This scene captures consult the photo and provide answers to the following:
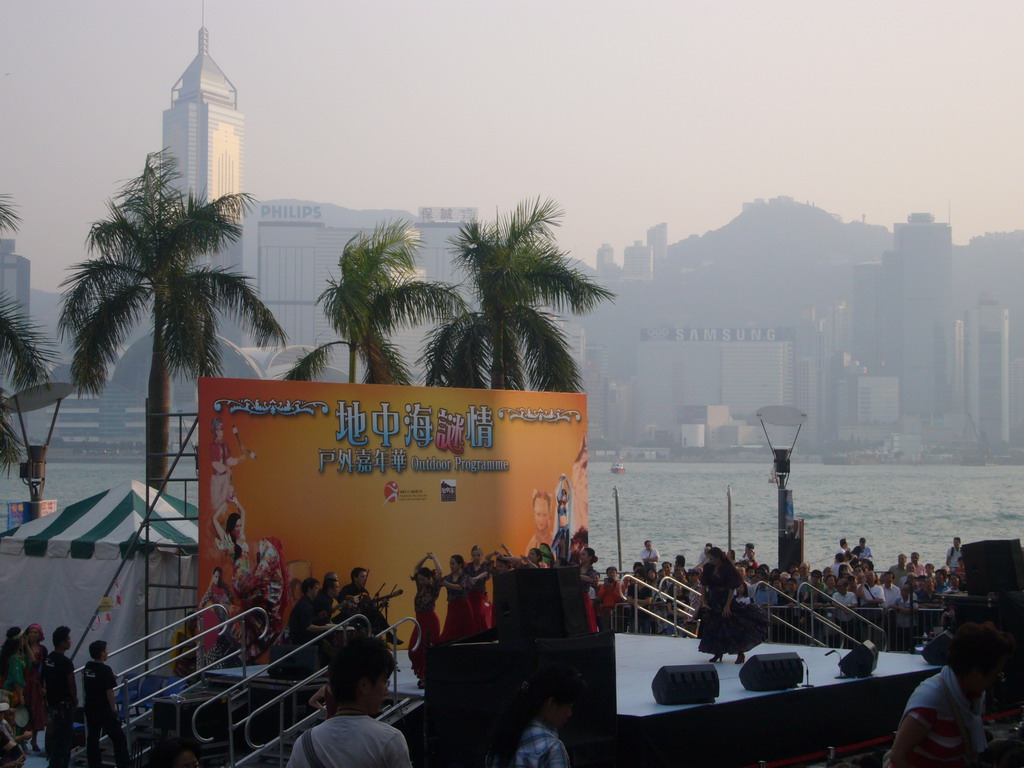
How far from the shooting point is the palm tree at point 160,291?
70.6 ft

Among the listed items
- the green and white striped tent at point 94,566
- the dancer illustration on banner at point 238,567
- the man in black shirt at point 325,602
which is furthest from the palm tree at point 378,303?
the man in black shirt at point 325,602

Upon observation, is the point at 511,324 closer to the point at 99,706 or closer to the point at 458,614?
the point at 458,614

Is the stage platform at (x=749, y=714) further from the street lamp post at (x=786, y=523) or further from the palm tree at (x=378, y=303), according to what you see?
the street lamp post at (x=786, y=523)

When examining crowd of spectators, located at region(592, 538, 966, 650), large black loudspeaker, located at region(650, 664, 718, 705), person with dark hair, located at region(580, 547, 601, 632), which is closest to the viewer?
large black loudspeaker, located at region(650, 664, 718, 705)

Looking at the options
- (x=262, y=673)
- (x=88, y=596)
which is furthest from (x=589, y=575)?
(x=88, y=596)

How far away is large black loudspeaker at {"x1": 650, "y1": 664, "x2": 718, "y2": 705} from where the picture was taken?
1184 cm

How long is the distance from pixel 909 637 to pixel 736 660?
5003 mm

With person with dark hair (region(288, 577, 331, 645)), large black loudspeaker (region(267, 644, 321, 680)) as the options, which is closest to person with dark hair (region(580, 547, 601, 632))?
person with dark hair (region(288, 577, 331, 645))

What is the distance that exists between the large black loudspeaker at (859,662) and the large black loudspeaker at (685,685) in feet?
8.04

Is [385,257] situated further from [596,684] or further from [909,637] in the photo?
[596,684]

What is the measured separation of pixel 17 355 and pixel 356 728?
717 inches

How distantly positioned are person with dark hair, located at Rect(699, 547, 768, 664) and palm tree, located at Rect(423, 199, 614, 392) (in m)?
9.49

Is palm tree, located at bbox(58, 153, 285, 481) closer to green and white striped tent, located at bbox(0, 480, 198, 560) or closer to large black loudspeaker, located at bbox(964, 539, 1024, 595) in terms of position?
green and white striped tent, located at bbox(0, 480, 198, 560)

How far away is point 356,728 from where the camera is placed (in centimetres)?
466
